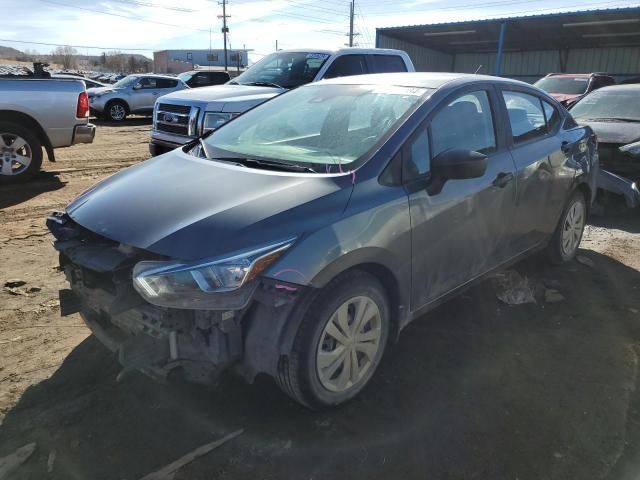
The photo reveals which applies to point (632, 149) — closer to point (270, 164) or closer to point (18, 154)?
point (270, 164)

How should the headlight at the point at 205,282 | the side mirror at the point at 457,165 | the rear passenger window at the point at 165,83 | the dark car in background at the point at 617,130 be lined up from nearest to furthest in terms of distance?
the headlight at the point at 205,282, the side mirror at the point at 457,165, the dark car in background at the point at 617,130, the rear passenger window at the point at 165,83

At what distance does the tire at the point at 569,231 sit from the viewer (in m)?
4.56

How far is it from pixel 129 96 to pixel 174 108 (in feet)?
38.6

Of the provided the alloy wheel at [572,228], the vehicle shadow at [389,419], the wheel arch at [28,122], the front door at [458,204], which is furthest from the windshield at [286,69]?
the vehicle shadow at [389,419]

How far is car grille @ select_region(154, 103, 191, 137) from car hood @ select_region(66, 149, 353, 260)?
181 inches

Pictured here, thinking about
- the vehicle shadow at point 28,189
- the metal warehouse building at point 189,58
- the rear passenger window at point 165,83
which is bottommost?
the vehicle shadow at point 28,189

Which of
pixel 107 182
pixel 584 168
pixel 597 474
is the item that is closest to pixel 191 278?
pixel 107 182

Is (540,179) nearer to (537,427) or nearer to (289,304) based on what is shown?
(537,427)

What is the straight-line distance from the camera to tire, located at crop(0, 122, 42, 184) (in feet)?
23.8

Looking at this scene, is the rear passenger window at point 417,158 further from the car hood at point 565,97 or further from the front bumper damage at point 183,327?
the car hood at point 565,97

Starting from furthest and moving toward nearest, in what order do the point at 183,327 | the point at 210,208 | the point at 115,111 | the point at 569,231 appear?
the point at 115,111 → the point at 569,231 → the point at 210,208 → the point at 183,327

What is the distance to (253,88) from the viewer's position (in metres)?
7.84

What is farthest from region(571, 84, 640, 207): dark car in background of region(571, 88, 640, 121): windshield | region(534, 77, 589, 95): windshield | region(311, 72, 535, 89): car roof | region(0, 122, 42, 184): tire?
region(0, 122, 42, 184): tire

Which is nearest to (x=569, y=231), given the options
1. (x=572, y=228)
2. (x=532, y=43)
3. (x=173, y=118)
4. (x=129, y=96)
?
(x=572, y=228)
